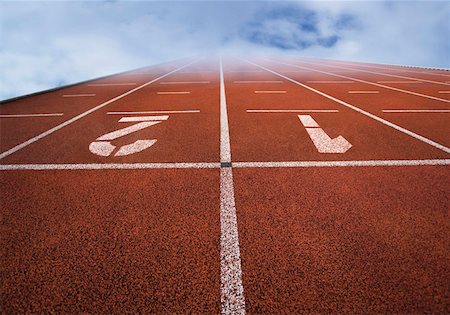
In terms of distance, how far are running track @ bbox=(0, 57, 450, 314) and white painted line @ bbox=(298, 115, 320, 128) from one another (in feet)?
0.25

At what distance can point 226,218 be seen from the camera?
2678 mm

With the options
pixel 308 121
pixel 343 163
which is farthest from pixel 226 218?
pixel 308 121

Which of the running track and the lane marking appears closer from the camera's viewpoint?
the running track

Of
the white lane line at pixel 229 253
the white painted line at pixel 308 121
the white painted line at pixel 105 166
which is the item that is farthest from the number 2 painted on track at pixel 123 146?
the white painted line at pixel 308 121

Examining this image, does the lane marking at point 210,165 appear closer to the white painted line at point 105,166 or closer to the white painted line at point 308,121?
the white painted line at point 105,166

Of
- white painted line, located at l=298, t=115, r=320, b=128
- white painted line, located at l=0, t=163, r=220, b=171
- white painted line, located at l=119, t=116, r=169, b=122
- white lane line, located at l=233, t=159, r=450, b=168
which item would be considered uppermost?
white painted line, located at l=119, t=116, r=169, b=122

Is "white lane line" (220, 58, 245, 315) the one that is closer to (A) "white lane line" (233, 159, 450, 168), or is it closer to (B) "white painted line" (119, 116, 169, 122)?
(A) "white lane line" (233, 159, 450, 168)

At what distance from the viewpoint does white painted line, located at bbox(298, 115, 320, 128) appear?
5565mm

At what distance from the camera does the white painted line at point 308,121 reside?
5.56 m

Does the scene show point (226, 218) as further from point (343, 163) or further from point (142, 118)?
point (142, 118)

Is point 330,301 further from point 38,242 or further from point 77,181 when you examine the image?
point 77,181

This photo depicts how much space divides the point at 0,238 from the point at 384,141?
→ 17.0 ft

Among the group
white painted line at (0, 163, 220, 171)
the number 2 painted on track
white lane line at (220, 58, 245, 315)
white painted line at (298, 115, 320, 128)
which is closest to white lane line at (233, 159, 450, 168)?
white lane line at (220, 58, 245, 315)

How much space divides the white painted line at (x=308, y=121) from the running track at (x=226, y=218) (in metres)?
0.08
